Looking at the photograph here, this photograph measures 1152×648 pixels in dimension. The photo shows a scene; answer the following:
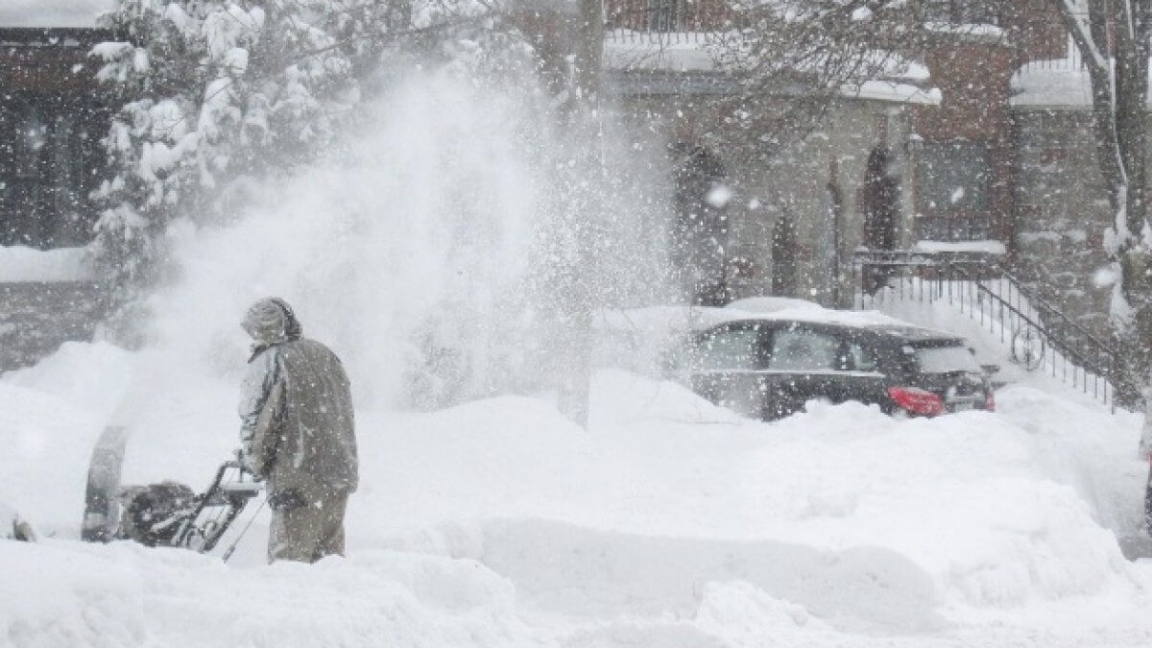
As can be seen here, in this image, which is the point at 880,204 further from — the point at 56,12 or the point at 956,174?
the point at 56,12

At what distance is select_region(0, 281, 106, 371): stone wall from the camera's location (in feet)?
66.0

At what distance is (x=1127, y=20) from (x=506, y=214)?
23.6ft

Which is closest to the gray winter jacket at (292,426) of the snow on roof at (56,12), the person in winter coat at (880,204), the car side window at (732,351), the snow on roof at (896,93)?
the car side window at (732,351)

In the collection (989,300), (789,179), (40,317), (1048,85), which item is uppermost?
(1048,85)

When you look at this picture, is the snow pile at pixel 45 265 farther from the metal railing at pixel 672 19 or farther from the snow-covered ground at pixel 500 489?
the metal railing at pixel 672 19

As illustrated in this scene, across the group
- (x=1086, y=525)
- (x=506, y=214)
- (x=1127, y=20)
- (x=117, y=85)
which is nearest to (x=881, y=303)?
(x=1127, y=20)

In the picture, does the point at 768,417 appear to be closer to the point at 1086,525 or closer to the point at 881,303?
the point at 1086,525

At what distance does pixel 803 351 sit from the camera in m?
16.1

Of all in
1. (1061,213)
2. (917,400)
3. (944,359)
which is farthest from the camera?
(1061,213)

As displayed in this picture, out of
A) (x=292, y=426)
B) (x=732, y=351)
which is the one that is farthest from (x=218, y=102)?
(x=292, y=426)

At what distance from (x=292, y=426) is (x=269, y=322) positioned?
0.53 meters

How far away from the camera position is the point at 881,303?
975 inches

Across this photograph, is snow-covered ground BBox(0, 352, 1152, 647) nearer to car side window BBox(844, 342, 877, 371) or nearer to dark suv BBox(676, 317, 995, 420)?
dark suv BBox(676, 317, 995, 420)

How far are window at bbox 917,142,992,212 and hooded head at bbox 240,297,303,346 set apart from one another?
22956mm
